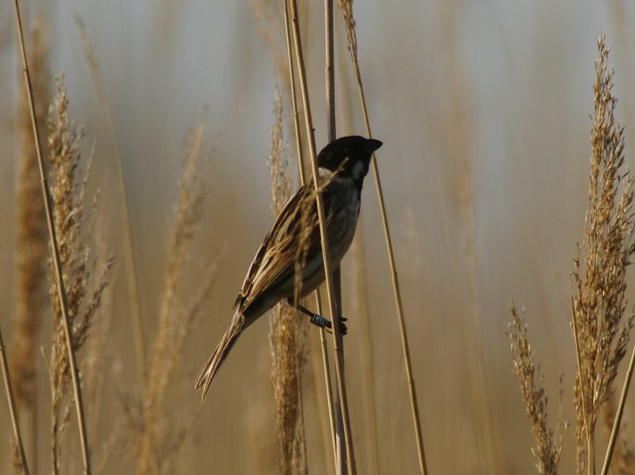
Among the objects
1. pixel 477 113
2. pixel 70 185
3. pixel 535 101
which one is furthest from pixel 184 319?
pixel 535 101

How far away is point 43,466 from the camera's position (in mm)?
5418

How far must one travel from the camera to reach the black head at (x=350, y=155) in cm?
266

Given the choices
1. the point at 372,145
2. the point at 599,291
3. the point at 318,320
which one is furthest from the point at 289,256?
the point at 599,291

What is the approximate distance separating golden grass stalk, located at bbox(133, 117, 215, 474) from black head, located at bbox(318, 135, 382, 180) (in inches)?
20.5

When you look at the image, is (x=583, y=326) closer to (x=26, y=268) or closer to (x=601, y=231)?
(x=601, y=231)

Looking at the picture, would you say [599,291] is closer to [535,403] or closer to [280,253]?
[535,403]

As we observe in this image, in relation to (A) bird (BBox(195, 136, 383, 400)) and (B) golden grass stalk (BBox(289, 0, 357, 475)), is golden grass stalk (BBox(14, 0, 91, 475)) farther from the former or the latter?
(B) golden grass stalk (BBox(289, 0, 357, 475))

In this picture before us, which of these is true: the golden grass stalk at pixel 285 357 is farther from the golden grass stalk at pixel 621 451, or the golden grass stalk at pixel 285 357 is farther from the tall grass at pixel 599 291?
the golden grass stalk at pixel 621 451

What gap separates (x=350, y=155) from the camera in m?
2.72

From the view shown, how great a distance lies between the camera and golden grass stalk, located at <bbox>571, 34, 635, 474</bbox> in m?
1.65

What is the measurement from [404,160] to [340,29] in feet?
4.58

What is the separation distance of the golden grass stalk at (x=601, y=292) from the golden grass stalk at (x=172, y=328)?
1163 millimetres

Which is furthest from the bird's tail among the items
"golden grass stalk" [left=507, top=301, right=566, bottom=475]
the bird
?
"golden grass stalk" [left=507, top=301, right=566, bottom=475]

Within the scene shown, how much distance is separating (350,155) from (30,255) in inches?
48.8
